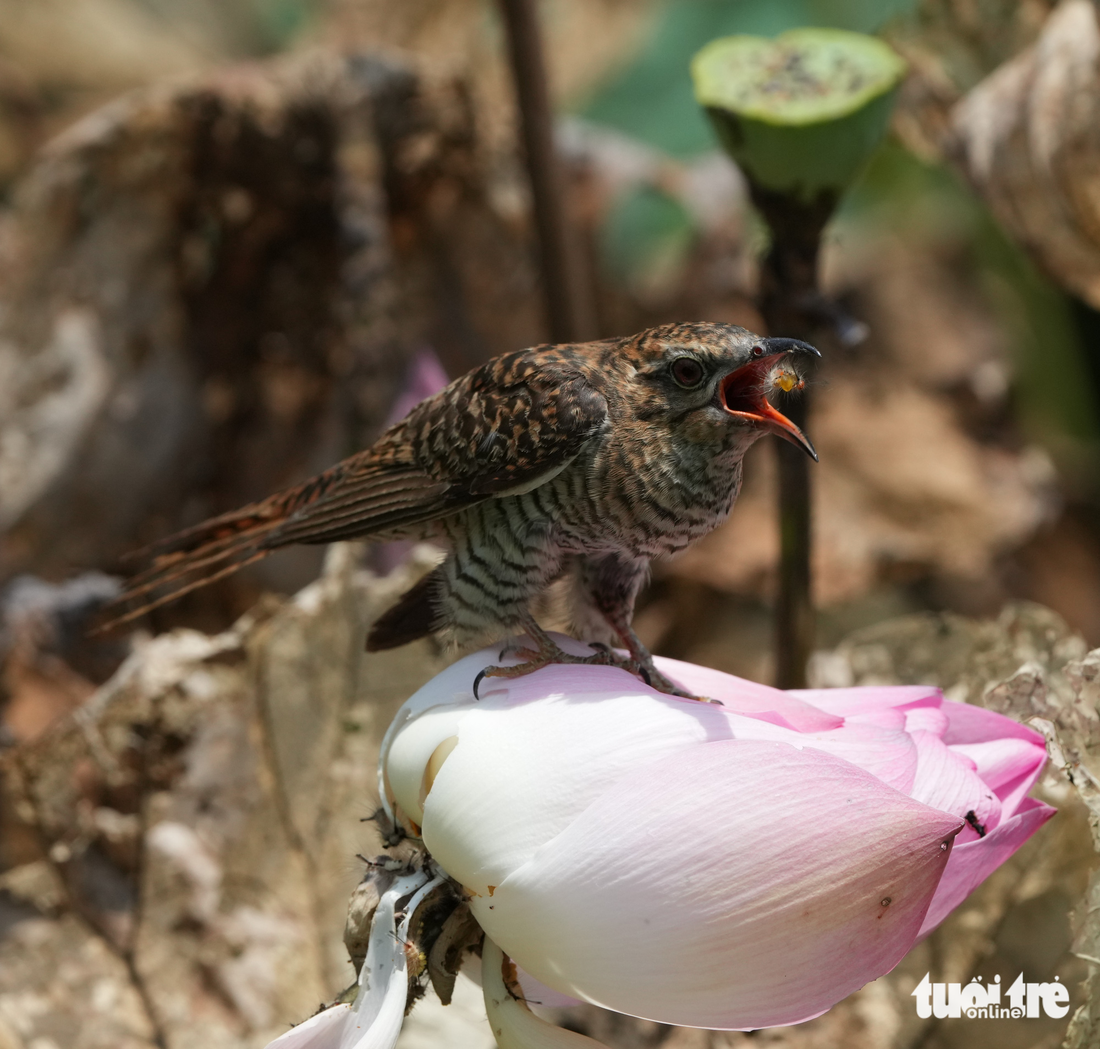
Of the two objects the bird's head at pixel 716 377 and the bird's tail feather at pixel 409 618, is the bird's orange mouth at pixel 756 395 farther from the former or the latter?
the bird's tail feather at pixel 409 618

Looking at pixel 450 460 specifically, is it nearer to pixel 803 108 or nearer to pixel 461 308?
pixel 803 108

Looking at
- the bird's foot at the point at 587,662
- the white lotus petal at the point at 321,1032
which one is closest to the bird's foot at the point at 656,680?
the bird's foot at the point at 587,662

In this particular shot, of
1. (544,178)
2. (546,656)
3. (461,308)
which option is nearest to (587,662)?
(546,656)

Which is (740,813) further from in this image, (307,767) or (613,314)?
(613,314)

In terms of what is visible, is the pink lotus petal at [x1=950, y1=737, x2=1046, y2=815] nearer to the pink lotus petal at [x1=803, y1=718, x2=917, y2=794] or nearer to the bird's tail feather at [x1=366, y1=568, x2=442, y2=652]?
the pink lotus petal at [x1=803, y1=718, x2=917, y2=794]

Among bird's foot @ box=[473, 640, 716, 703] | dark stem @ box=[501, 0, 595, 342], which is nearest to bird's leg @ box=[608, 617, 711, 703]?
bird's foot @ box=[473, 640, 716, 703]

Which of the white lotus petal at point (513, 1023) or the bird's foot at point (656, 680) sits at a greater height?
the bird's foot at point (656, 680)
